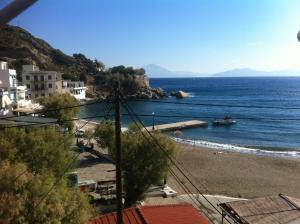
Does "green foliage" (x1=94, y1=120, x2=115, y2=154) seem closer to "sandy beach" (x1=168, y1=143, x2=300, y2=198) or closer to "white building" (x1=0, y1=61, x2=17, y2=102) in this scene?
"sandy beach" (x1=168, y1=143, x2=300, y2=198)

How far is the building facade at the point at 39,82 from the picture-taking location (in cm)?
9431

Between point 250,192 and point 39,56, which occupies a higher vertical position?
point 39,56

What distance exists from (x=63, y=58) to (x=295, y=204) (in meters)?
160

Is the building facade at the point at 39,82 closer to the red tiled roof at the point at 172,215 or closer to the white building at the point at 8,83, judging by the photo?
the white building at the point at 8,83

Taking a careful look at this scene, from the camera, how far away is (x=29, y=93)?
94438 mm

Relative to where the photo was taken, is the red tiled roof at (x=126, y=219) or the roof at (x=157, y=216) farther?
the roof at (x=157, y=216)

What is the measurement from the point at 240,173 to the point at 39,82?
70.6m

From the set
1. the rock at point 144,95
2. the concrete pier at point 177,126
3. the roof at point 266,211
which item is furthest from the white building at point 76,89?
the roof at point 266,211

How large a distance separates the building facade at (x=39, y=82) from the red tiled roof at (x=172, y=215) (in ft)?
265

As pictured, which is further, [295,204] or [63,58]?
[63,58]

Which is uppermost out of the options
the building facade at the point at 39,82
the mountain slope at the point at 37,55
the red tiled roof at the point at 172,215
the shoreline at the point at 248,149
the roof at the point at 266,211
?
the mountain slope at the point at 37,55

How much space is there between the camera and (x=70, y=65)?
164 meters

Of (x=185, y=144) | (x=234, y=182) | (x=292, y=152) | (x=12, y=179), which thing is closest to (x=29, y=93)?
(x=185, y=144)

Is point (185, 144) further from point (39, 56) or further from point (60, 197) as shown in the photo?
point (39, 56)
